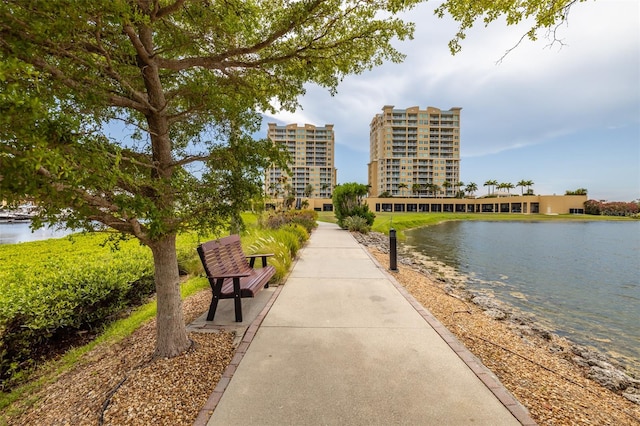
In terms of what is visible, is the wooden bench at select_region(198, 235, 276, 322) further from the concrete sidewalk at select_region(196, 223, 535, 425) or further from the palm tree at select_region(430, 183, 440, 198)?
the palm tree at select_region(430, 183, 440, 198)

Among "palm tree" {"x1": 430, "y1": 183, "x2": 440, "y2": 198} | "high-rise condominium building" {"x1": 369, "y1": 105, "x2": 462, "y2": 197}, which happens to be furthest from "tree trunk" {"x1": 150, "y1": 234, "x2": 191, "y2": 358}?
"high-rise condominium building" {"x1": 369, "y1": 105, "x2": 462, "y2": 197}

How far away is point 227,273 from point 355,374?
9.31 ft

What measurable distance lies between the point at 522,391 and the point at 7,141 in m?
4.64

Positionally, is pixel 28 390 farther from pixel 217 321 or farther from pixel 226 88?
pixel 226 88

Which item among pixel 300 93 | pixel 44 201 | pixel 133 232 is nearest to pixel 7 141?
pixel 44 201

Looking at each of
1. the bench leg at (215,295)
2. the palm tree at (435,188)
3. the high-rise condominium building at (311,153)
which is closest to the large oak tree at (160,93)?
the bench leg at (215,295)

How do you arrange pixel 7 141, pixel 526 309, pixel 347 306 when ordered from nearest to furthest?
pixel 7 141
pixel 347 306
pixel 526 309

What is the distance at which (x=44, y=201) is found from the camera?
2061 millimetres

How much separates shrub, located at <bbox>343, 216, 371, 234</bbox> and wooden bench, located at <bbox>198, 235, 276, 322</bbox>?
14.1m

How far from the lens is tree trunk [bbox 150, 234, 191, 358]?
342cm

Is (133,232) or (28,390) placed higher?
(133,232)

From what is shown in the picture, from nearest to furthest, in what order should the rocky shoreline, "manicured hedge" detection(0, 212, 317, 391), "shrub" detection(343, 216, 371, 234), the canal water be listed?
"manicured hedge" detection(0, 212, 317, 391)
the rocky shoreline
the canal water
"shrub" detection(343, 216, 371, 234)

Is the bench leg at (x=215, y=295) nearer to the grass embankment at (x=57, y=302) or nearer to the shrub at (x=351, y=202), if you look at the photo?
the grass embankment at (x=57, y=302)

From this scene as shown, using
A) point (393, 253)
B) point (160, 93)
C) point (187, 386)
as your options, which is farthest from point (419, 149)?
point (187, 386)
